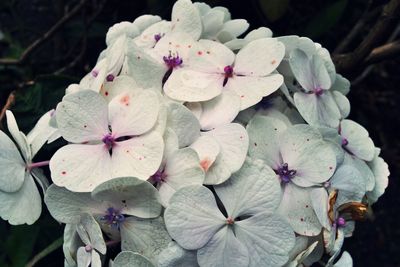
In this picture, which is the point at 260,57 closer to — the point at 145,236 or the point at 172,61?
the point at 172,61

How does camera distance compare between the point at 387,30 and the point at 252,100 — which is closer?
the point at 252,100

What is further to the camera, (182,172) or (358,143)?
(358,143)

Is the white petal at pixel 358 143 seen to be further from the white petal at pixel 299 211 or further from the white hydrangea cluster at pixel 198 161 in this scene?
the white petal at pixel 299 211

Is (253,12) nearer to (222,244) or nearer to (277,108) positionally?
(277,108)

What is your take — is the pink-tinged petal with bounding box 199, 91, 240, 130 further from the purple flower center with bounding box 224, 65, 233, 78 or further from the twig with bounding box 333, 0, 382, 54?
the twig with bounding box 333, 0, 382, 54

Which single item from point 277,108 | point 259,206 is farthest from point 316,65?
point 259,206

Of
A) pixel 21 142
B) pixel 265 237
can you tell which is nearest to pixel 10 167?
pixel 21 142
